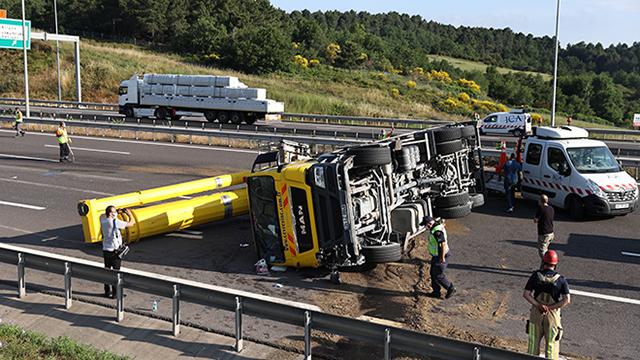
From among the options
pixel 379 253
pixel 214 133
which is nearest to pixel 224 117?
pixel 214 133

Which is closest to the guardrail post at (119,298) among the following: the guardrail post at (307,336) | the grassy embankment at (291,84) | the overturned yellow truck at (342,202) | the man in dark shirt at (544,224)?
the guardrail post at (307,336)

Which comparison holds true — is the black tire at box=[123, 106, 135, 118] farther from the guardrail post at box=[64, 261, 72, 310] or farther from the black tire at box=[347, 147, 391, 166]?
the guardrail post at box=[64, 261, 72, 310]

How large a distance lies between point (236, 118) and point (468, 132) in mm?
27455

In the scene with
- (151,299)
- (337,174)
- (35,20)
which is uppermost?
(35,20)

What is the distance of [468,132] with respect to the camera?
15055 mm

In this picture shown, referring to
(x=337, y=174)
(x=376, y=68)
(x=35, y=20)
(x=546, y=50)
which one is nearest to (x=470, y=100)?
(x=376, y=68)

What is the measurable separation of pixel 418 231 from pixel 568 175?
18.0 feet

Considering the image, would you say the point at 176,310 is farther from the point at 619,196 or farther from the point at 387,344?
the point at 619,196

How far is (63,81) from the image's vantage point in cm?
6112

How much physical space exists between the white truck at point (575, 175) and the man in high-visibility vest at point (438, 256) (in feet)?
21.8

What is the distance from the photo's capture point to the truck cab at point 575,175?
1543cm

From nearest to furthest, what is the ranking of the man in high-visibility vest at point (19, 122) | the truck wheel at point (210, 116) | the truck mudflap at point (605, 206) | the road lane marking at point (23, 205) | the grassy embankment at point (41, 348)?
the grassy embankment at point (41, 348) → the truck mudflap at point (605, 206) → the road lane marking at point (23, 205) → the man in high-visibility vest at point (19, 122) → the truck wheel at point (210, 116)

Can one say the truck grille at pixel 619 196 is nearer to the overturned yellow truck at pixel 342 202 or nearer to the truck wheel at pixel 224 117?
the overturned yellow truck at pixel 342 202

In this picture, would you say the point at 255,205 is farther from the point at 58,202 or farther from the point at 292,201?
the point at 58,202
